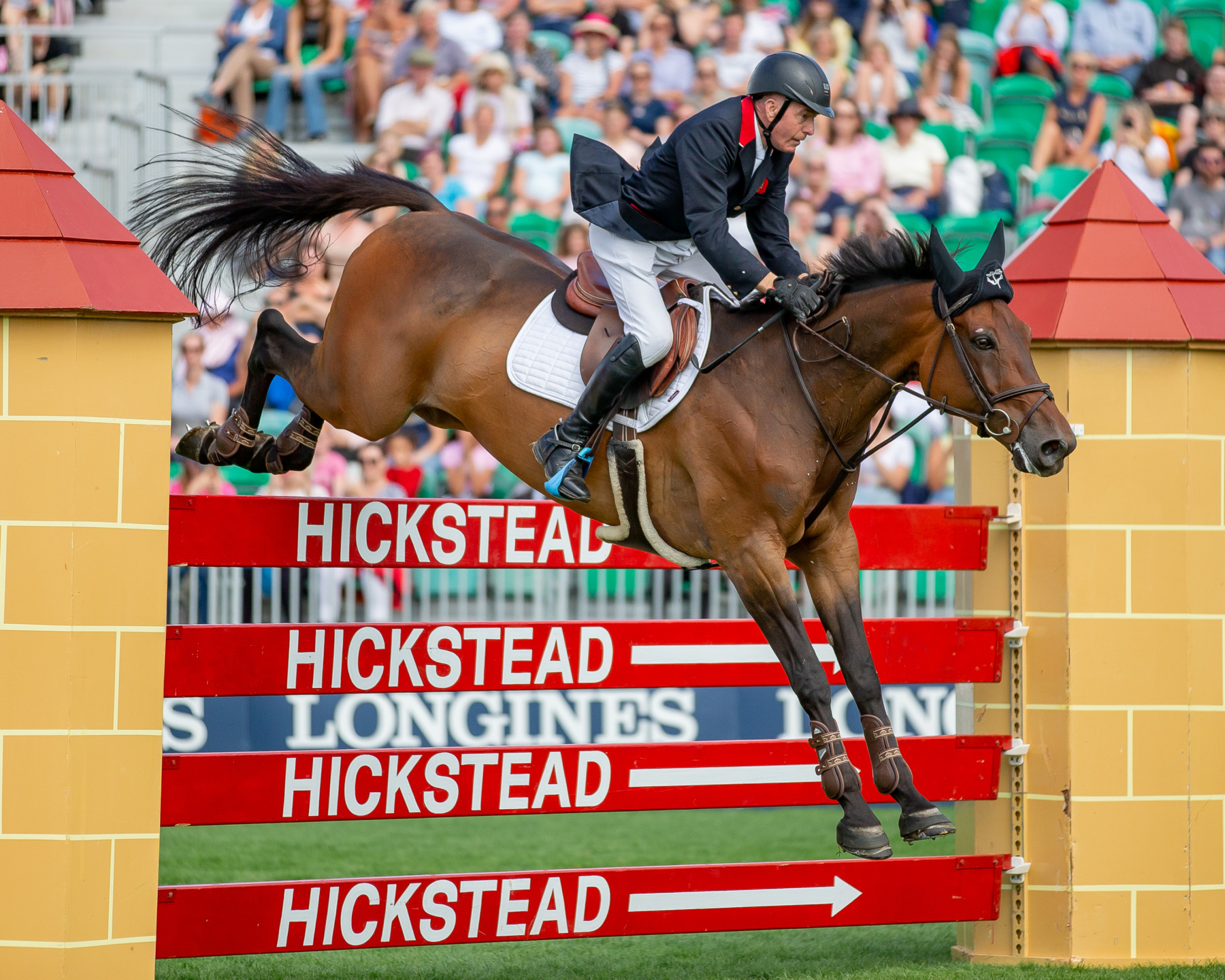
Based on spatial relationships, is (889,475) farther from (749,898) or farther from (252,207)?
(252,207)

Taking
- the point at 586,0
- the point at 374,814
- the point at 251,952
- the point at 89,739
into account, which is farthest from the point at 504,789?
the point at 586,0

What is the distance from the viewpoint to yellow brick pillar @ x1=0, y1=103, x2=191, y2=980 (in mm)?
3939

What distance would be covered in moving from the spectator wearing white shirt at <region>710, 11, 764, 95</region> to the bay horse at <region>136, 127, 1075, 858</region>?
7678 millimetres

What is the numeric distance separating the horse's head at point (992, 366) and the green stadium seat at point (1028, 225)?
26.3 ft

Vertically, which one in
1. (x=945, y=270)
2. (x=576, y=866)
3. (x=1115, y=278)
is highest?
(x=1115, y=278)

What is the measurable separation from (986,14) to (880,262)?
10357 mm

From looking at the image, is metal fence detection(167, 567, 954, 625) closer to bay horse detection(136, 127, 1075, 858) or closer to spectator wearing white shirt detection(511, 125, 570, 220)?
bay horse detection(136, 127, 1075, 858)

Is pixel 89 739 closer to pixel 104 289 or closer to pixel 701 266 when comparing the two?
pixel 104 289

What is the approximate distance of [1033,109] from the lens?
42.5 ft

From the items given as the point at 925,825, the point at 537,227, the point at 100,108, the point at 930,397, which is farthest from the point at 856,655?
the point at 100,108

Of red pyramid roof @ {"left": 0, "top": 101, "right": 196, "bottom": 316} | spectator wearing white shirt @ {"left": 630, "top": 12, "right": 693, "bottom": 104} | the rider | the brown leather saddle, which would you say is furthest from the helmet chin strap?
spectator wearing white shirt @ {"left": 630, "top": 12, "right": 693, "bottom": 104}

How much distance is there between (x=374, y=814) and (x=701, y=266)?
79.7 inches

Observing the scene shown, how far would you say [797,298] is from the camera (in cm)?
438

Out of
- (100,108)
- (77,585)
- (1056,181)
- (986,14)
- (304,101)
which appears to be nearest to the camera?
(77,585)
